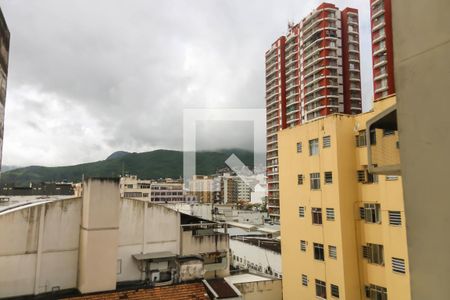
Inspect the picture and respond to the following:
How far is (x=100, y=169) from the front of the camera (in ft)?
416

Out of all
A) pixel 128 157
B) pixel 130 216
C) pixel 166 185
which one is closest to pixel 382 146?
pixel 130 216

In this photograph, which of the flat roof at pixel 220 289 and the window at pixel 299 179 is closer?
the flat roof at pixel 220 289

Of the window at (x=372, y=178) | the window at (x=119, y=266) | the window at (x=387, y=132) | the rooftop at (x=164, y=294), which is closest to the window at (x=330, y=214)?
the window at (x=372, y=178)

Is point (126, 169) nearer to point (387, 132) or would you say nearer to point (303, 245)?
point (303, 245)

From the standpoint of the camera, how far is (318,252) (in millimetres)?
14844

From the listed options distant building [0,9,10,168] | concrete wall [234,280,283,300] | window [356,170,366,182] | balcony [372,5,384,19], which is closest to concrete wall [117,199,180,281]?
concrete wall [234,280,283,300]

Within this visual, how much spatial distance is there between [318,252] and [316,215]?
63.4 inches

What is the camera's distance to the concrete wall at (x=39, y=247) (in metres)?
9.33

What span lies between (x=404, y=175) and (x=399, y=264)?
1140 cm

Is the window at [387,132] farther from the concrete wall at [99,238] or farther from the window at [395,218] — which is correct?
the window at [395,218]

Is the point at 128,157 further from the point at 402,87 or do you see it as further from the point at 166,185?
the point at 402,87

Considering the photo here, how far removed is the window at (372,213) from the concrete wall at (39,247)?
1074 cm

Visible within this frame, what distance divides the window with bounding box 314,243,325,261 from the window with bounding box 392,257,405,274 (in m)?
3.24

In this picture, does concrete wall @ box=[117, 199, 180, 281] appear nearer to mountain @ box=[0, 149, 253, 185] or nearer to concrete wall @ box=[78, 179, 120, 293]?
concrete wall @ box=[78, 179, 120, 293]
